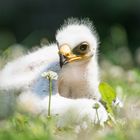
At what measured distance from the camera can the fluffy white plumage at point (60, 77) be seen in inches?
187

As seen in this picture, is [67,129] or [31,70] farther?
[31,70]

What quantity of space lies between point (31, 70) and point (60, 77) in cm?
24

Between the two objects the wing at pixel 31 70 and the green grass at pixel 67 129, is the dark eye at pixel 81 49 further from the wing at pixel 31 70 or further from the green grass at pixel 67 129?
the green grass at pixel 67 129

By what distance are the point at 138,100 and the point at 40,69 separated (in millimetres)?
602

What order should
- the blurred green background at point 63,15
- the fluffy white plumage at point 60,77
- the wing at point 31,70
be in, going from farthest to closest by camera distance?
the blurred green background at point 63,15 → the wing at point 31,70 → the fluffy white plumage at point 60,77

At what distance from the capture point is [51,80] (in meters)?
4.94

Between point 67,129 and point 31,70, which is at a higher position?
point 31,70

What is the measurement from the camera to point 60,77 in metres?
5.22

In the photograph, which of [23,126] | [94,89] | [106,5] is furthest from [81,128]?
[106,5]

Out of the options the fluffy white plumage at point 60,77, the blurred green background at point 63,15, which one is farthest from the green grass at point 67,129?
the blurred green background at point 63,15

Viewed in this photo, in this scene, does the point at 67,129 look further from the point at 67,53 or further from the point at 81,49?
the point at 81,49

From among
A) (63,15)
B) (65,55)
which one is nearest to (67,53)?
(65,55)

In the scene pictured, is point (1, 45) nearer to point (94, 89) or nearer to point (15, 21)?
point (94, 89)

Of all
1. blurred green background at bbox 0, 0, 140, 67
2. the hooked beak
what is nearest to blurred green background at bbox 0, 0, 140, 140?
blurred green background at bbox 0, 0, 140, 67
